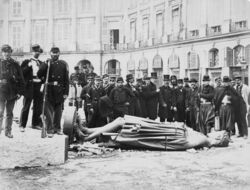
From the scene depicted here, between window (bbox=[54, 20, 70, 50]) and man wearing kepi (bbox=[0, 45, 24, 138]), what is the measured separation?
94.9ft

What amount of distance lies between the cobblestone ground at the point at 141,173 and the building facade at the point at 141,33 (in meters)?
14.1

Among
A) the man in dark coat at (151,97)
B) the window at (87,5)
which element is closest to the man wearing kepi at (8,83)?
the man in dark coat at (151,97)

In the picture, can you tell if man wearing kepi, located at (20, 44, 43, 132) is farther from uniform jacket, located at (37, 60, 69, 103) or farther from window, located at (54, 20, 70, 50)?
window, located at (54, 20, 70, 50)

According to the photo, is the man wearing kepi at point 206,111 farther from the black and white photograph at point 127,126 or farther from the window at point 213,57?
the window at point 213,57

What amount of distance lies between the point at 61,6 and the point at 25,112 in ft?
94.9

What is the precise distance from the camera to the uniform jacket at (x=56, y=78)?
729 cm

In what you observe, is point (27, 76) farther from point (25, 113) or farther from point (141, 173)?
point (141, 173)

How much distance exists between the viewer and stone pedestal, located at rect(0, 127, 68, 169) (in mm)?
5906

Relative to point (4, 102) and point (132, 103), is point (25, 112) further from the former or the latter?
point (132, 103)

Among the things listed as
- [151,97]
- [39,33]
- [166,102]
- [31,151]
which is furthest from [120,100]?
[39,33]

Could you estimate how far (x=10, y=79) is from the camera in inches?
254

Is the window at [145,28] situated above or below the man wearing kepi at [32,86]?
above

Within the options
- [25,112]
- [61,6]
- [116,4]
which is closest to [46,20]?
[61,6]

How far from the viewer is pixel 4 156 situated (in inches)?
232
